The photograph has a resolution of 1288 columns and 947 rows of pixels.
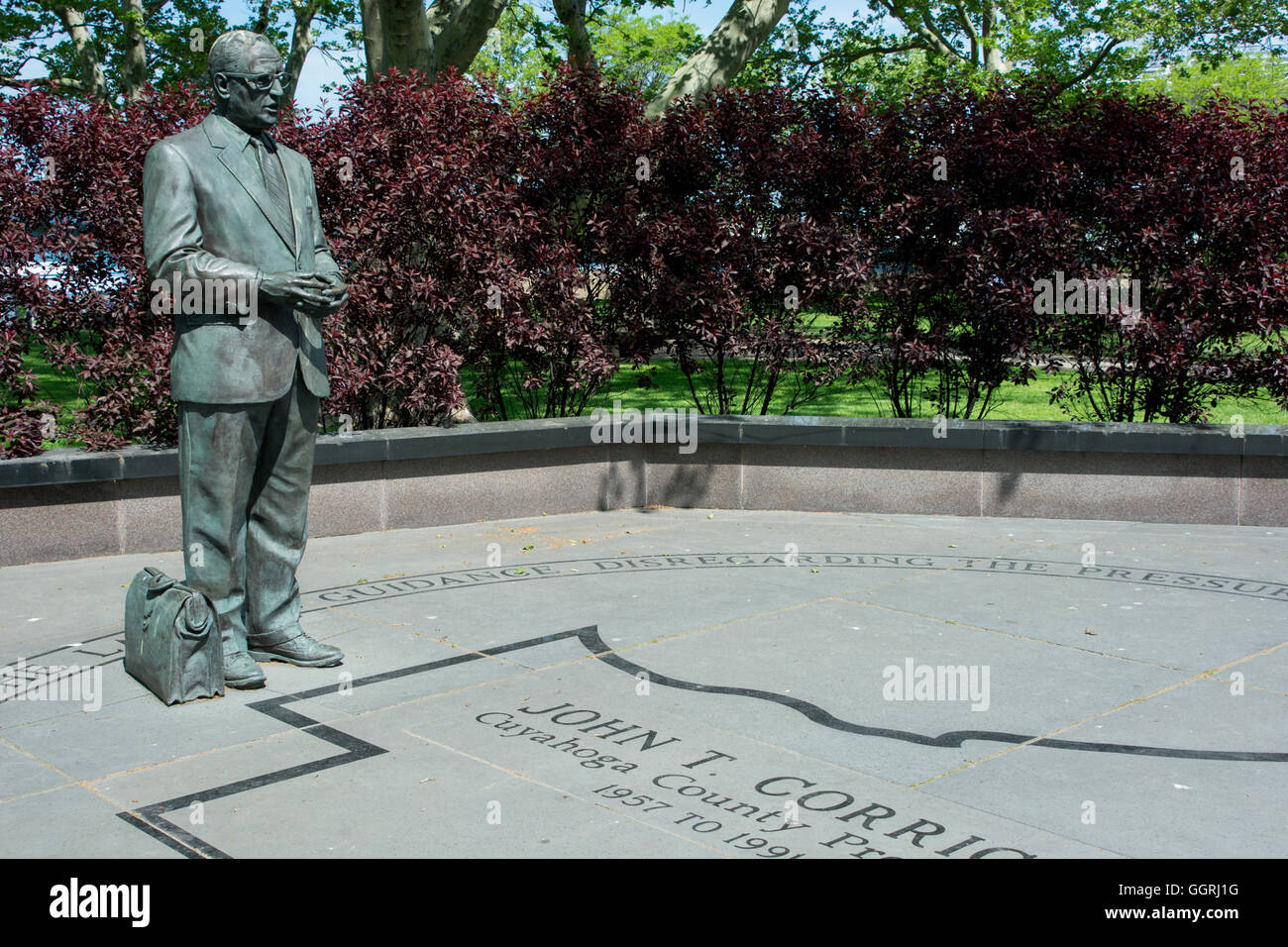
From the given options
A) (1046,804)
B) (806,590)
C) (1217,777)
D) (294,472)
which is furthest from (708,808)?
(806,590)

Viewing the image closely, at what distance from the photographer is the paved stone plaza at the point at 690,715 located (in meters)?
4.09

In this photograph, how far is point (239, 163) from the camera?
5.40 m

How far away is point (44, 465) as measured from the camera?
311 inches

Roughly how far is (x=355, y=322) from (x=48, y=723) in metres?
5.12

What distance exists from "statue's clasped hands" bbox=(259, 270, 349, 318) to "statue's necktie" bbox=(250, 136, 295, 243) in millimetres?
232

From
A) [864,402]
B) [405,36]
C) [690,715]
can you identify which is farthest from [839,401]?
[690,715]

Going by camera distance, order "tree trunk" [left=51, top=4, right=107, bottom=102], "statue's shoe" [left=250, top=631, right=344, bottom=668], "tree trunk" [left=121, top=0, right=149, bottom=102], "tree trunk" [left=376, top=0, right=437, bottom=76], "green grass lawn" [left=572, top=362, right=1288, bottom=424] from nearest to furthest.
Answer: "statue's shoe" [left=250, top=631, right=344, bottom=668]
"tree trunk" [left=376, top=0, right=437, bottom=76]
"green grass lawn" [left=572, top=362, right=1288, bottom=424]
"tree trunk" [left=121, top=0, right=149, bottom=102]
"tree trunk" [left=51, top=4, right=107, bottom=102]

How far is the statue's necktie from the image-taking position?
18.1 ft

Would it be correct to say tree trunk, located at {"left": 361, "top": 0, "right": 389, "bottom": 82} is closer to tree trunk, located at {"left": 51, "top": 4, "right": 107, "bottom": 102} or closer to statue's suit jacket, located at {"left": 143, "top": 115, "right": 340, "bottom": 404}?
statue's suit jacket, located at {"left": 143, "top": 115, "right": 340, "bottom": 404}

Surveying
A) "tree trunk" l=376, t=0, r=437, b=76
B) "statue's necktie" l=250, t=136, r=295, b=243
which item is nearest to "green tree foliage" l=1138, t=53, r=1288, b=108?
"tree trunk" l=376, t=0, r=437, b=76

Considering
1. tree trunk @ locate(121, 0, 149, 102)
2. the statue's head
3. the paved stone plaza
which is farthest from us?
tree trunk @ locate(121, 0, 149, 102)

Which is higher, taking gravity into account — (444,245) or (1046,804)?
(444,245)

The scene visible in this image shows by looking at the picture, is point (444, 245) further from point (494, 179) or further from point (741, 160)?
point (741, 160)

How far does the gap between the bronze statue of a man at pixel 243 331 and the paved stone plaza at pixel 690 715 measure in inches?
20.9
